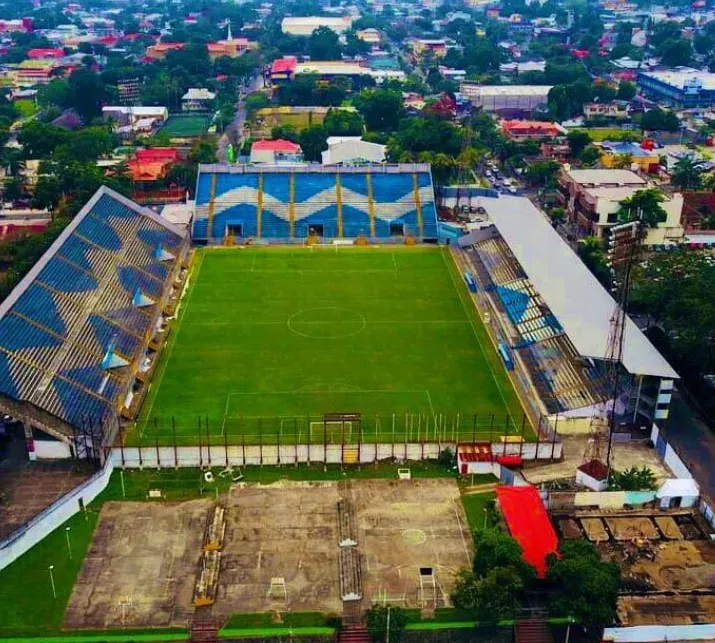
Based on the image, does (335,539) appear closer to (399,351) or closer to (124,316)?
(399,351)

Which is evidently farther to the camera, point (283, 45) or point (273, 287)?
point (283, 45)

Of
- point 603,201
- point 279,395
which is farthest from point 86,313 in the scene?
point 603,201

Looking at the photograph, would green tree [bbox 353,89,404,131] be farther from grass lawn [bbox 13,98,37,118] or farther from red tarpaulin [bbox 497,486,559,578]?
red tarpaulin [bbox 497,486,559,578]

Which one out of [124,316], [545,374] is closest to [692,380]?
[545,374]

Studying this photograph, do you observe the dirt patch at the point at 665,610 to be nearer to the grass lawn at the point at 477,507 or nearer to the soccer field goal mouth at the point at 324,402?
the grass lawn at the point at 477,507

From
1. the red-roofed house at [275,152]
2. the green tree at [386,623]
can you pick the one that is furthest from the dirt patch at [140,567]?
the red-roofed house at [275,152]

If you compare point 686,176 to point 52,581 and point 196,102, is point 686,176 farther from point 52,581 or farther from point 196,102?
point 196,102
